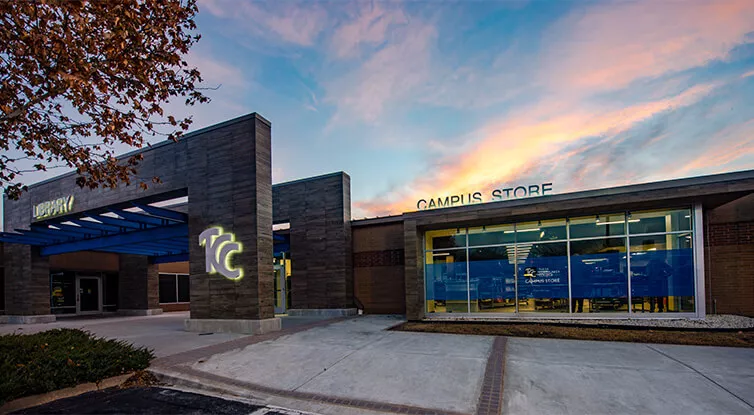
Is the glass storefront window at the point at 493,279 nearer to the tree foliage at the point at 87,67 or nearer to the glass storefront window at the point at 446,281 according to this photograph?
the glass storefront window at the point at 446,281

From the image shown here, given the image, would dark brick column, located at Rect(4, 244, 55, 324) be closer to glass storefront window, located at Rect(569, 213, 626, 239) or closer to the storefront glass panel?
the storefront glass panel

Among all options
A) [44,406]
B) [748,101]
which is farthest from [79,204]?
[748,101]

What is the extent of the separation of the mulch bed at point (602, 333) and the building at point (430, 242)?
1.64 m

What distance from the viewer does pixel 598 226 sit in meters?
12.1

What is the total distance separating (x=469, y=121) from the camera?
13.9 meters

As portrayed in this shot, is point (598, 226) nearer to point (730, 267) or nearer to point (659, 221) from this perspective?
point (659, 221)

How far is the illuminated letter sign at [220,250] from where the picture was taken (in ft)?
38.5

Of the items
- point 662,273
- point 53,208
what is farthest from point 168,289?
point 662,273

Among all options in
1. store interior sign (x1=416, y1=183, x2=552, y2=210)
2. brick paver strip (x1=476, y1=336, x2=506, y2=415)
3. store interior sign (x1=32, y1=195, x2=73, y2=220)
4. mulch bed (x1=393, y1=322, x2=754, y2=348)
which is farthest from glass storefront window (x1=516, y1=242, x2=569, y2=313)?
store interior sign (x1=32, y1=195, x2=73, y2=220)

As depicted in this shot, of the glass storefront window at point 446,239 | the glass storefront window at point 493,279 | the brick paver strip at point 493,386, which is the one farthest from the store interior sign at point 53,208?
the brick paver strip at point 493,386

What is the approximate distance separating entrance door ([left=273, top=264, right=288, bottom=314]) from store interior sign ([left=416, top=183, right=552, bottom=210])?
28.7 ft

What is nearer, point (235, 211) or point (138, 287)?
point (235, 211)

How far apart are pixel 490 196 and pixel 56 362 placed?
39.7ft

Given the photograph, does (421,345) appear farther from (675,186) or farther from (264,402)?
(675,186)
